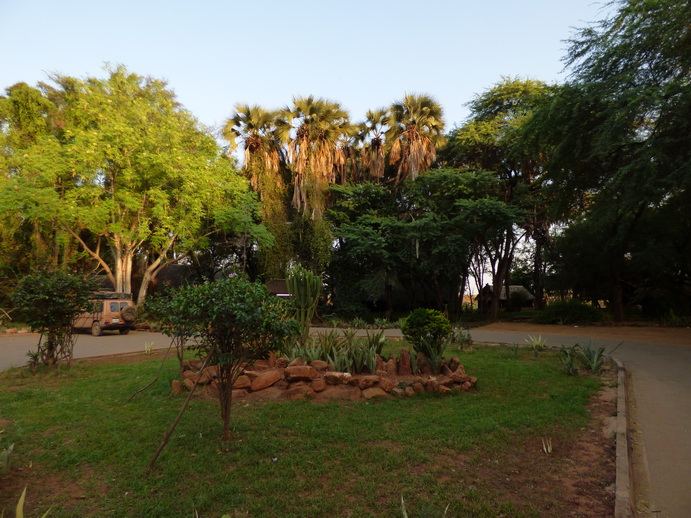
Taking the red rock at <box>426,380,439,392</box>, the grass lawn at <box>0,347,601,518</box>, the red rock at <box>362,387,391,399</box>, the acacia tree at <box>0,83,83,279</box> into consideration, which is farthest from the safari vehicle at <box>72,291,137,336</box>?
the red rock at <box>426,380,439,392</box>

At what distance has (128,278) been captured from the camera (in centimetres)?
1981

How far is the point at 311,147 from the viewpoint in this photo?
21703 millimetres

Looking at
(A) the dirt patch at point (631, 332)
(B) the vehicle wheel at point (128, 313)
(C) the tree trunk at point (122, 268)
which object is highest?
(C) the tree trunk at point (122, 268)

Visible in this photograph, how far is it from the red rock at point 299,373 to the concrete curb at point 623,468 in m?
3.94

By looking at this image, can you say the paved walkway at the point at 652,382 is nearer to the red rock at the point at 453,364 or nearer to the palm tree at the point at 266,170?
the red rock at the point at 453,364

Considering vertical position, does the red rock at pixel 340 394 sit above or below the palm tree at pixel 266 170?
below

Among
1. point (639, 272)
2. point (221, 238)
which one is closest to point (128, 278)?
point (221, 238)

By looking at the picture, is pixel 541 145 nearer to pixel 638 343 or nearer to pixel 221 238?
pixel 638 343

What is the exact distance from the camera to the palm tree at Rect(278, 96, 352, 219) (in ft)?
70.8

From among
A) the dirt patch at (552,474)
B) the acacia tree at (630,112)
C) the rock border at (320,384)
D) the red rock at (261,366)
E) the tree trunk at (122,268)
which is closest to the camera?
the dirt patch at (552,474)

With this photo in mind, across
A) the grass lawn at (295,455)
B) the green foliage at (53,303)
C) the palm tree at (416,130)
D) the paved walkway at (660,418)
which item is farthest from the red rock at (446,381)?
the palm tree at (416,130)

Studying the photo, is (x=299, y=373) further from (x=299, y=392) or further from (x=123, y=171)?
(x=123, y=171)

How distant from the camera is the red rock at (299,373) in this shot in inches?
250

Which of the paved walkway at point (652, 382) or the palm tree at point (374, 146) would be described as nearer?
the paved walkway at point (652, 382)
